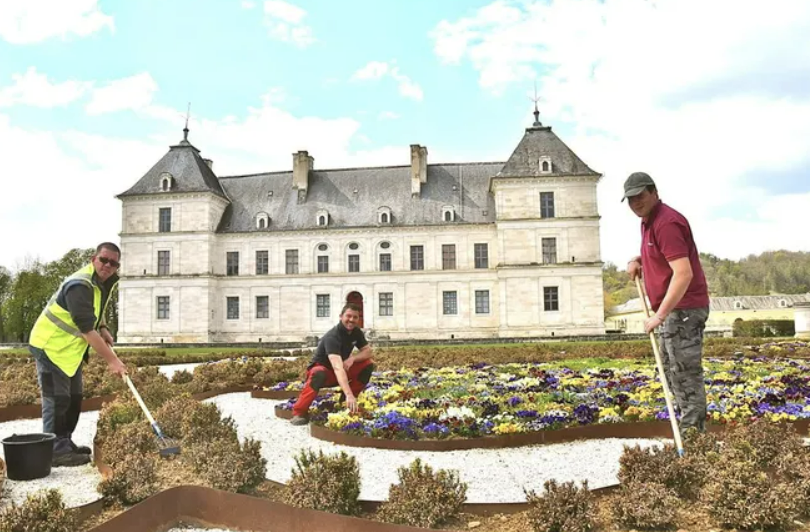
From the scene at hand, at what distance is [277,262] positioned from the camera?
4009 centimetres

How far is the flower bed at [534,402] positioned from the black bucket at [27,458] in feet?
9.93

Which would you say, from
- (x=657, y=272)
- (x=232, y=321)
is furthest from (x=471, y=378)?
(x=232, y=321)

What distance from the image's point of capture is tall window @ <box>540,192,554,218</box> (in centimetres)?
3736

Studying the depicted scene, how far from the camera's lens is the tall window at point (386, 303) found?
3872 centimetres

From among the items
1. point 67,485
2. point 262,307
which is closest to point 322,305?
point 262,307

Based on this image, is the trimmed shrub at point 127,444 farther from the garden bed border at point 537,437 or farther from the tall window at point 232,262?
the tall window at point 232,262

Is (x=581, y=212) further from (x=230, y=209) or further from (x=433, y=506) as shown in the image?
(x=433, y=506)

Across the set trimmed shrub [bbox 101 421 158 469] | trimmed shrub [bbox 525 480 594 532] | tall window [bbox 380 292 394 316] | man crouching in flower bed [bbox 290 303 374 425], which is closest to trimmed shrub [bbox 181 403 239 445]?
trimmed shrub [bbox 101 421 158 469]

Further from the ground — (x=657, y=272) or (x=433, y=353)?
(x=657, y=272)

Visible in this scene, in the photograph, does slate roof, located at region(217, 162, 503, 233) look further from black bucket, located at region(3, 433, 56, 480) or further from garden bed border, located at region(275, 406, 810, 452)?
black bucket, located at region(3, 433, 56, 480)

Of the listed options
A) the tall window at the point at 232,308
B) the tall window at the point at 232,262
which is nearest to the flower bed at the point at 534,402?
the tall window at the point at 232,308

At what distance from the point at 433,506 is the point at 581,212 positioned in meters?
34.8

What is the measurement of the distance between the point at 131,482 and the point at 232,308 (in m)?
36.5

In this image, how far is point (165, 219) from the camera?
40.1m
